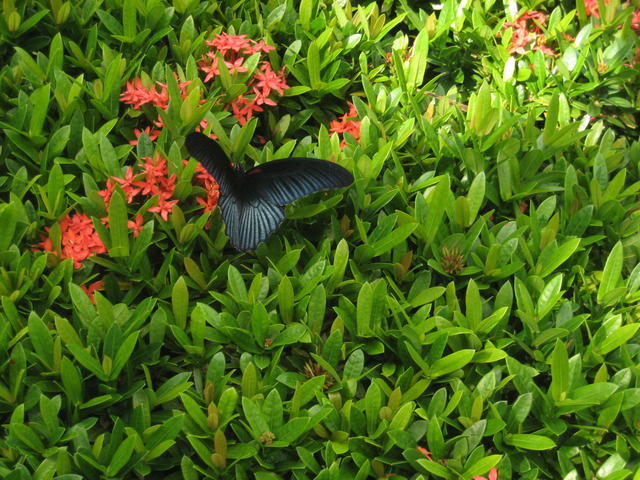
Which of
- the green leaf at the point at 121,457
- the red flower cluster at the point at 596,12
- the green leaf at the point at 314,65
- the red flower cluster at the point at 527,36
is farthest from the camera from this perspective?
the red flower cluster at the point at 596,12

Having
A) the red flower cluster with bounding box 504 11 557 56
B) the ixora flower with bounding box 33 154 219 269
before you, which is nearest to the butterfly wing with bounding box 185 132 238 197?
the ixora flower with bounding box 33 154 219 269

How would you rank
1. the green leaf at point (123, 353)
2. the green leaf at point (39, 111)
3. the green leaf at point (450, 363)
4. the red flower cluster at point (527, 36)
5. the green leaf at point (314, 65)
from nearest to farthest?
the green leaf at point (123, 353) < the green leaf at point (450, 363) < the green leaf at point (39, 111) < the green leaf at point (314, 65) < the red flower cluster at point (527, 36)

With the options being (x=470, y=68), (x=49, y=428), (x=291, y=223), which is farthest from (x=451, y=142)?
(x=49, y=428)

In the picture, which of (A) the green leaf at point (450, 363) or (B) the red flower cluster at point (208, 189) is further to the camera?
(B) the red flower cluster at point (208, 189)

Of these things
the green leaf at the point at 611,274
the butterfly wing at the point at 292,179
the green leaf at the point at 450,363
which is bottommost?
the green leaf at the point at 450,363

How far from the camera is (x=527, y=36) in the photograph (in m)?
2.81

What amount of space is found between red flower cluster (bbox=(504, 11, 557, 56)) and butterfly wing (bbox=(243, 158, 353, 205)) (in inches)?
55.8

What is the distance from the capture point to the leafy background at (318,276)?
165 centimetres

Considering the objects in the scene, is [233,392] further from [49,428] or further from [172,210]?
[172,210]

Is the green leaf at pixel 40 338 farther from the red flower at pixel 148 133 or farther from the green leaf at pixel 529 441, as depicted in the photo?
the green leaf at pixel 529 441

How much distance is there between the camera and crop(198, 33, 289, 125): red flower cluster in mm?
2344

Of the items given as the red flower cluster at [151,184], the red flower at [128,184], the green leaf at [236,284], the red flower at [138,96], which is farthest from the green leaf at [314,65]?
the green leaf at [236,284]

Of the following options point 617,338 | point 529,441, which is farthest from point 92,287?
point 617,338

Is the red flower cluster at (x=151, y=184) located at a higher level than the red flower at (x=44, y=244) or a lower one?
higher
